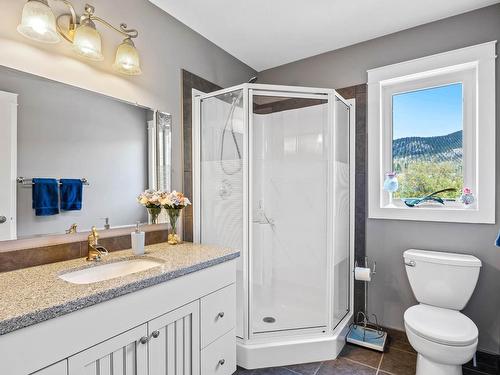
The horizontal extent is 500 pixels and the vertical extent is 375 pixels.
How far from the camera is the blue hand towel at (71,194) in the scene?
59.2 inches

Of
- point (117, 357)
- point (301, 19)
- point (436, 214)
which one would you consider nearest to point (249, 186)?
point (117, 357)

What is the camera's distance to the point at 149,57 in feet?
6.39

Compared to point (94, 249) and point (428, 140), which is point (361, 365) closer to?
point (428, 140)

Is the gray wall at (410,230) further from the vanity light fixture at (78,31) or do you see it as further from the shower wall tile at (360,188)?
the vanity light fixture at (78,31)

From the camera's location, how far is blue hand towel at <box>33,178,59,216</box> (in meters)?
1.40

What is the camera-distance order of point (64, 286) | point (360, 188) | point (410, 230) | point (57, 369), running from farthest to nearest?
1. point (360, 188)
2. point (410, 230)
3. point (64, 286)
4. point (57, 369)

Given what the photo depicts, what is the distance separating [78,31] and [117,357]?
1.56 meters

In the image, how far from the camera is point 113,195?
174cm

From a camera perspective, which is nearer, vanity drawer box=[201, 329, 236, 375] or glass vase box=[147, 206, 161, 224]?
vanity drawer box=[201, 329, 236, 375]

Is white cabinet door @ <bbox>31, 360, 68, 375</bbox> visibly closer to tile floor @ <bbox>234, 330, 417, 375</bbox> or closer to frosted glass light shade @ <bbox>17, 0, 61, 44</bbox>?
tile floor @ <bbox>234, 330, 417, 375</bbox>

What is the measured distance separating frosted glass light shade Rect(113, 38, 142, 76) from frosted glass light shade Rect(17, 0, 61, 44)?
0.35 m

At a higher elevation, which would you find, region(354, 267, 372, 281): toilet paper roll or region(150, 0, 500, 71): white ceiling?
region(150, 0, 500, 71): white ceiling

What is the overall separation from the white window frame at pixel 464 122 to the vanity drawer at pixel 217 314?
141cm

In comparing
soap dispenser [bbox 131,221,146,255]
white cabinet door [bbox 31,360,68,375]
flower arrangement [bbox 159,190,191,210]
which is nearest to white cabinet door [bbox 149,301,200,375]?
white cabinet door [bbox 31,360,68,375]
